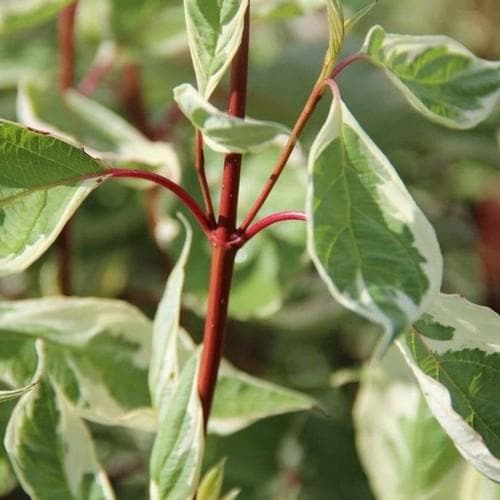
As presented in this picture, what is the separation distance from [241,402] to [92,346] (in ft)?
0.39

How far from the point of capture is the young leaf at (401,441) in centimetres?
78

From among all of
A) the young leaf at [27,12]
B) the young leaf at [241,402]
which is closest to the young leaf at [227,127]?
the young leaf at [241,402]

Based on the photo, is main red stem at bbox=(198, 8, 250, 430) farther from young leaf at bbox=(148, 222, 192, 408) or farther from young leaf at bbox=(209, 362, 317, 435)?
young leaf at bbox=(209, 362, 317, 435)

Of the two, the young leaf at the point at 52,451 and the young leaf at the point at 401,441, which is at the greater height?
the young leaf at the point at 52,451

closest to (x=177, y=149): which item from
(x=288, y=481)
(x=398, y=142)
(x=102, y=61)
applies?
(x=102, y=61)

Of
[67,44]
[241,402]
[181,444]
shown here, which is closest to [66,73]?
[67,44]

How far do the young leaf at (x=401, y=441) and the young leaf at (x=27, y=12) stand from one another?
400mm

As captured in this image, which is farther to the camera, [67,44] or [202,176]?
[67,44]

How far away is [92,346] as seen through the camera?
0.78 metres

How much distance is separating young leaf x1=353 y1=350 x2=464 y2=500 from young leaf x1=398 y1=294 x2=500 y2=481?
210mm

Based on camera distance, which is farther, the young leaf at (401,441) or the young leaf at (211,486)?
the young leaf at (401,441)

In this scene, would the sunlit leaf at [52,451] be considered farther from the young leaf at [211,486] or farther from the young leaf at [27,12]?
the young leaf at [27,12]

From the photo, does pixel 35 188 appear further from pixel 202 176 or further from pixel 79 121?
pixel 79 121

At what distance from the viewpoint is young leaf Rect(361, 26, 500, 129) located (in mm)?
542
